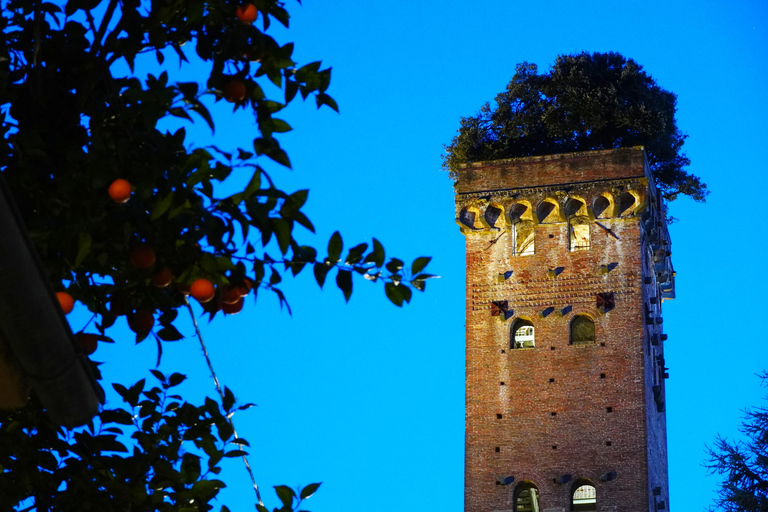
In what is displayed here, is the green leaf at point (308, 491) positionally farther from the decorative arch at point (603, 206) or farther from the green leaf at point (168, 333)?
the decorative arch at point (603, 206)

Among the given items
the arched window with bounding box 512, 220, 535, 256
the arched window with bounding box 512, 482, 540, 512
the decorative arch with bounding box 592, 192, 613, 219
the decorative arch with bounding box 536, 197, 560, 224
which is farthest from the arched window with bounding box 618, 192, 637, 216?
the arched window with bounding box 512, 482, 540, 512

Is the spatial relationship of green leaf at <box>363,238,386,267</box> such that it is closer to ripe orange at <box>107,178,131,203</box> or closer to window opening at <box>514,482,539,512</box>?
ripe orange at <box>107,178,131,203</box>

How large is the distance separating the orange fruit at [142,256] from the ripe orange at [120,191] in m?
0.20

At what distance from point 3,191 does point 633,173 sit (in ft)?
84.9

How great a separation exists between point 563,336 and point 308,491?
23.0m

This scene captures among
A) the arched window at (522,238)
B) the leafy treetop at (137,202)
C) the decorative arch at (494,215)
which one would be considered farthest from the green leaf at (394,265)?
the decorative arch at (494,215)

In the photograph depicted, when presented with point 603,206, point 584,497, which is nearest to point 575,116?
point 603,206

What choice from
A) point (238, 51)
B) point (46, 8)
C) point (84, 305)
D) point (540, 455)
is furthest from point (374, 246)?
point (540, 455)

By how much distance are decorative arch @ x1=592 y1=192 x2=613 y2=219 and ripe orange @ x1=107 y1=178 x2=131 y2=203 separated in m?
24.6

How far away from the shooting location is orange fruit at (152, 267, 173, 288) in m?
4.31

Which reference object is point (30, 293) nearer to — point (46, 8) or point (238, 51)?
point (238, 51)

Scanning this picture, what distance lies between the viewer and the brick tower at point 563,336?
26297 millimetres

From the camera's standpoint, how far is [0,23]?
180 inches

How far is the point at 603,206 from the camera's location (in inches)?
1117
